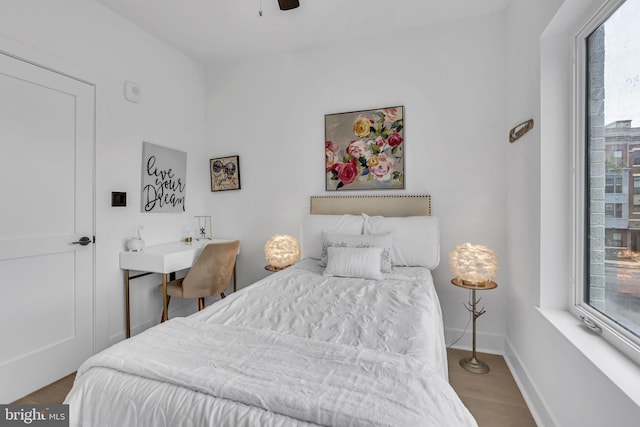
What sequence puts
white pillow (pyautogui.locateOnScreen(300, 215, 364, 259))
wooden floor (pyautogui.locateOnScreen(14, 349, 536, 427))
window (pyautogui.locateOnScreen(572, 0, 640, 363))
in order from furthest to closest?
1. white pillow (pyautogui.locateOnScreen(300, 215, 364, 259))
2. wooden floor (pyautogui.locateOnScreen(14, 349, 536, 427))
3. window (pyautogui.locateOnScreen(572, 0, 640, 363))

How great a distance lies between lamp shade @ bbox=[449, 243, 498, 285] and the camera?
7.14 ft

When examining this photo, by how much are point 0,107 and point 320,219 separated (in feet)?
7.56

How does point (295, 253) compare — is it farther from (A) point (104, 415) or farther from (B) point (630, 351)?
(B) point (630, 351)

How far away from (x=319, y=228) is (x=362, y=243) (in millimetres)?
498

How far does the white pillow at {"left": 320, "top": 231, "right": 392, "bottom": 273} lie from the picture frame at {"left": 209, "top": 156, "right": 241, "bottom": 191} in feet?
4.77

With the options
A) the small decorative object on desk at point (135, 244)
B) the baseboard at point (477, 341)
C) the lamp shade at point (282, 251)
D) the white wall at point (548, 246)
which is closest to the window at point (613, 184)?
the white wall at point (548, 246)

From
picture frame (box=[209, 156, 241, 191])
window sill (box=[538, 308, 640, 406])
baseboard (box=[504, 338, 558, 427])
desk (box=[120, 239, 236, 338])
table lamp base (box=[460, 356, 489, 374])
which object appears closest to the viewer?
window sill (box=[538, 308, 640, 406])

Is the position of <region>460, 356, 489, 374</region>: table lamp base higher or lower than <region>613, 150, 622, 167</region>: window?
lower

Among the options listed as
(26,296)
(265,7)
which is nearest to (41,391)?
(26,296)

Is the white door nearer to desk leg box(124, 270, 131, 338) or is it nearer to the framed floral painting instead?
desk leg box(124, 270, 131, 338)

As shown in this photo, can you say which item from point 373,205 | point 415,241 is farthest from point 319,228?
point 415,241

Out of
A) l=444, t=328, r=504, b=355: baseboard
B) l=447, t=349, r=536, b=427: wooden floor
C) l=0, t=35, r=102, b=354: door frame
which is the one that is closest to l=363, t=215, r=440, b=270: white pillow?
l=444, t=328, r=504, b=355: baseboard

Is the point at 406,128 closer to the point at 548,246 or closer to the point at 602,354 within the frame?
the point at 548,246

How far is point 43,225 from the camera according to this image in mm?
2107
